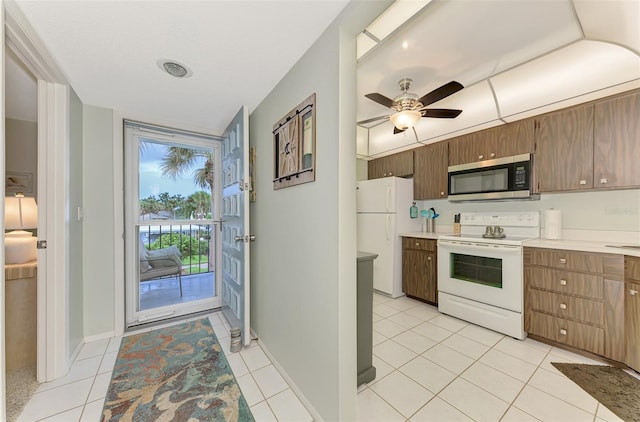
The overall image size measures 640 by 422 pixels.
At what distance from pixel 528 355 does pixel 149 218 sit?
3973mm

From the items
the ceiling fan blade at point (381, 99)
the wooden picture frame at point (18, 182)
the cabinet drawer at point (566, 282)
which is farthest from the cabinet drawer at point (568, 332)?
the wooden picture frame at point (18, 182)

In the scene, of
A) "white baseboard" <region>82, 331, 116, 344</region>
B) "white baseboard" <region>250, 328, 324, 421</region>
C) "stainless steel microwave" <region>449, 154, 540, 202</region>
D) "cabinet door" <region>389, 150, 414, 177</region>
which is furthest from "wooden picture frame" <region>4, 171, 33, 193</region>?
"stainless steel microwave" <region>449, 154, 540, 202</region>

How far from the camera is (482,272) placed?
252 cm

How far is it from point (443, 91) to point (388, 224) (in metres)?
1.86

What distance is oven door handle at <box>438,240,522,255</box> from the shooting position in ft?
7.47

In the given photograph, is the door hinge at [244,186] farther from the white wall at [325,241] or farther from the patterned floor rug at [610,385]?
the patterned floor rug at [610,385]

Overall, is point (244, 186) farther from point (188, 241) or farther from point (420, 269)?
point (420, 269)

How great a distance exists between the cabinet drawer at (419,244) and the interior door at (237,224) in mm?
2268

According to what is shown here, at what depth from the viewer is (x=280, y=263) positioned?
1817 mm

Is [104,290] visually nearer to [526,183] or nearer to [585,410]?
[585,410]

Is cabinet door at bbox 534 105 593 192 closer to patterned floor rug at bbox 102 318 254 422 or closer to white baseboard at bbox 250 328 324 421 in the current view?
white baseboard at bbox 250 328 324 421

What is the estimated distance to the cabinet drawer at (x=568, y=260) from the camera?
1907mm

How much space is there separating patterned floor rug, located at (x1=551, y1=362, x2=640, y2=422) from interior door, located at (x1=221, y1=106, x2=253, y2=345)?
8.31ft

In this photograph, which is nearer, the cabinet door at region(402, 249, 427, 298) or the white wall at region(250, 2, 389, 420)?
the white wall at region(250, 2, 389, 420)
